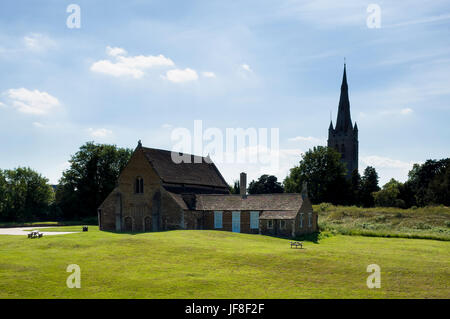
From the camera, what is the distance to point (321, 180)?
93.9 m

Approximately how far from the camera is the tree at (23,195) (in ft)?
261

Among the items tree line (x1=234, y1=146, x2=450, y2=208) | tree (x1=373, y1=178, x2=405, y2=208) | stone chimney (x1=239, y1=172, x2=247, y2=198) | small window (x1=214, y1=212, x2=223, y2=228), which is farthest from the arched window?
tree (x1=373, y1=178, x2=405, y2=208)

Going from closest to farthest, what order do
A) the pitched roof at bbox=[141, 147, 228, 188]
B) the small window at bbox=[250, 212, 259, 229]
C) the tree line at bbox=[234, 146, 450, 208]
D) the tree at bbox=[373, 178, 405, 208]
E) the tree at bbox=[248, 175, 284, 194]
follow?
the small window at bbox=[250, 212, 259, 229] → the pitched roof at bbox=[141, 147, 228, 188] → the tree line at bbox=[234, 146, 450, 208] → the tree at bbox=[373, 178, 405, 208] → the tree at bbox=[248, 175, 284, 194]

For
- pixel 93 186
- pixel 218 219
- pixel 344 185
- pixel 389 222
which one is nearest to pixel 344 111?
pixel 344 185

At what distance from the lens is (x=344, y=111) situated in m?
132

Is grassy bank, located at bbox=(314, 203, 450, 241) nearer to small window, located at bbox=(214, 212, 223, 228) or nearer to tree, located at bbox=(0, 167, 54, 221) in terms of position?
small window, located at bbox=(214, 212, 223, 228)

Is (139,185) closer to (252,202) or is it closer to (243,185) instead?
(243,185)

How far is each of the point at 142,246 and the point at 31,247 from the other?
9262 mm

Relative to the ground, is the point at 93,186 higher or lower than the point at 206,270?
higher

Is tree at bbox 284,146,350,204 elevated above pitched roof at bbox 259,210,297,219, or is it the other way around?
tree at bbox 284,146,350,204

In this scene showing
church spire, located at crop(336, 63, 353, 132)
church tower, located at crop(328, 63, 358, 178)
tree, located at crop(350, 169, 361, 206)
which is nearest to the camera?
tree, located at crop(350, 169, 361, 206)

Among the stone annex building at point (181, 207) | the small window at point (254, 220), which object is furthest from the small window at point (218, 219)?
the small window at point (254, 220)

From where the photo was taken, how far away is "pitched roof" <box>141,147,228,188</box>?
55.2 meters

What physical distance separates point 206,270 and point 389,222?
39865mm
